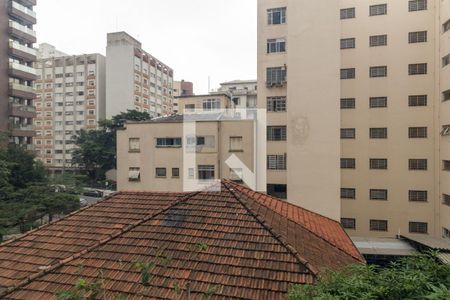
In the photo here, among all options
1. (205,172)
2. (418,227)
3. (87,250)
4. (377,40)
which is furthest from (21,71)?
(418,227)

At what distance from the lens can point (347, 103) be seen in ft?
86.1

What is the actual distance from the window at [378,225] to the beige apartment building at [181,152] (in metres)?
10.5

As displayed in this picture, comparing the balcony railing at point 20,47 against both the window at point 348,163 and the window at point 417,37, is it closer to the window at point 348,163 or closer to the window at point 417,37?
the window at point 348,163

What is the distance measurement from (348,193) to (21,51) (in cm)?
4048

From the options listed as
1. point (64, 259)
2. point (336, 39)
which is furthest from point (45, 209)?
point (336, 39)

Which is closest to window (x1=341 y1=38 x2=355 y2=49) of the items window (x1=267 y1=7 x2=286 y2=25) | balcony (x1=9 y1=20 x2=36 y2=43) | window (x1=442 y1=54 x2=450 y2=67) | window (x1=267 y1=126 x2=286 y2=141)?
window (x1=267 y1=7 x2=286 y2=25)

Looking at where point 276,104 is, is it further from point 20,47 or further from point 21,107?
point 20,47

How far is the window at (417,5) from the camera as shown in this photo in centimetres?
2455

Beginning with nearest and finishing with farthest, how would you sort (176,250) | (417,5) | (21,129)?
1. (176,250)
2. (417,5)
3. (21,129)

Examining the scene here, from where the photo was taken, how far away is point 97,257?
25.6 ft

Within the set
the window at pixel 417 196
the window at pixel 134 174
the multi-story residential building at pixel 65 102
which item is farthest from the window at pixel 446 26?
the multi-story residential building at pixel 65 102

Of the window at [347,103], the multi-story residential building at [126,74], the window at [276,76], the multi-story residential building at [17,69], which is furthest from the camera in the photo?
the multi-story residential building at [126,74]

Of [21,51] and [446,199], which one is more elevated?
[21,51]

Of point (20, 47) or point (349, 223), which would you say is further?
point (20, 47)
